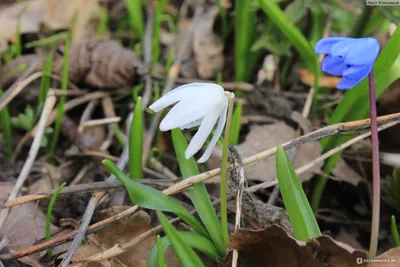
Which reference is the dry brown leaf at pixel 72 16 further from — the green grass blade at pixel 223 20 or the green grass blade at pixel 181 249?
the green grass blade at pixel 181 249

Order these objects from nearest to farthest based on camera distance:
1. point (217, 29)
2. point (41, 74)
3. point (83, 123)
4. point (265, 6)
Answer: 1. point (265, 6)
2. point (83, 123)
3. point (41, 74)
4. point (217, 29)

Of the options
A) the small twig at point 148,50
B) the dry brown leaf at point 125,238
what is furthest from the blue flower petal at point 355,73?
the small twig at point 148,50

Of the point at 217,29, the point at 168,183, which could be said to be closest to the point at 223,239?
the point at 168,183

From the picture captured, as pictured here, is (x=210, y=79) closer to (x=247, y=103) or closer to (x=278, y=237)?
(x=247, y=103)

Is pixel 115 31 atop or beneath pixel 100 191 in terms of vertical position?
atop

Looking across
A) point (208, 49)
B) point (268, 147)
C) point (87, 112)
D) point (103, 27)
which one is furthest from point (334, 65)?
point (103, 27)

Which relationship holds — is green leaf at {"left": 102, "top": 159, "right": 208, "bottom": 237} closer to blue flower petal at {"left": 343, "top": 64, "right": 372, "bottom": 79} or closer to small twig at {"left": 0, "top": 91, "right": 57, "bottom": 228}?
small twig at {"left": 0, "top": 91, "right": 57, "bottom": 228}

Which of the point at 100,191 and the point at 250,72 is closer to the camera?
the point at 100,191
